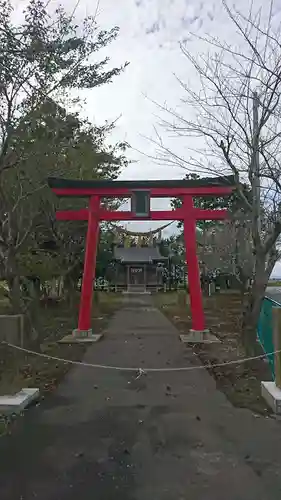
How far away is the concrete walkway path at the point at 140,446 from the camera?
3.88 m

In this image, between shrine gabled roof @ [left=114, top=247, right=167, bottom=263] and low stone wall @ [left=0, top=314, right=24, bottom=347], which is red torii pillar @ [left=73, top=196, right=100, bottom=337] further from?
shrine gabled roof @ [left=114, top=247, right=167, bottom=263]

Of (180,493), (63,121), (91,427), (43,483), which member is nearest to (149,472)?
(180,493)

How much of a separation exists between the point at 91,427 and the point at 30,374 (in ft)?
11.0

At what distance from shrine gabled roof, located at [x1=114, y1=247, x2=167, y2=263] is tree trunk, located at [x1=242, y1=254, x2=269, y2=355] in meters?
38.7

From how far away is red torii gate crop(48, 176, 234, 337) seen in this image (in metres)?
13.7

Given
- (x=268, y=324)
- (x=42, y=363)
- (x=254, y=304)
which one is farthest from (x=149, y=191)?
(x=268, y=324)

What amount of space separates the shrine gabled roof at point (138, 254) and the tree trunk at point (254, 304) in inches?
1525

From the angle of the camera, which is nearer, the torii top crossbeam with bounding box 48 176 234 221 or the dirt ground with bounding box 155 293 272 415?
the dirt ground with bounding box 155 293 272 415

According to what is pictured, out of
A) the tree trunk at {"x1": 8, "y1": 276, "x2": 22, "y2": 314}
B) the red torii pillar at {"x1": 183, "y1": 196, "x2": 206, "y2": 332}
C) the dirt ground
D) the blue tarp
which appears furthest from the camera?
the red torii pillar at {"x1": 183, "y1": 196, "x2": 206, "y2": 332}

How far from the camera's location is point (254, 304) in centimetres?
923

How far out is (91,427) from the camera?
560cm

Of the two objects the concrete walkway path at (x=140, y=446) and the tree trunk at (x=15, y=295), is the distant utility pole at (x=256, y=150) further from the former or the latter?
the tree trunk at (x=15, y=295)

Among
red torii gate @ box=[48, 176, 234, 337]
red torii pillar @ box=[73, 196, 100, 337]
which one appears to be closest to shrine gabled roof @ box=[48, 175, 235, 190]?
red torii gate @ box=[48, 176, 234, 337]

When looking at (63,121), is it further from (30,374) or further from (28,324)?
(30,374)
